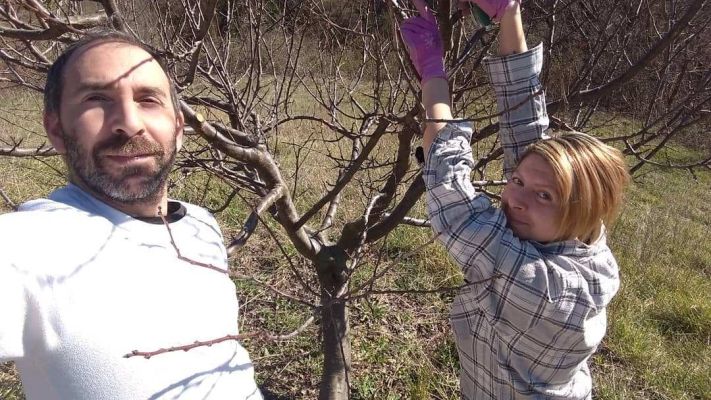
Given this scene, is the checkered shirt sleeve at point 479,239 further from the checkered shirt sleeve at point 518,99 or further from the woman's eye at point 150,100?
the woman's eye at point 150,100

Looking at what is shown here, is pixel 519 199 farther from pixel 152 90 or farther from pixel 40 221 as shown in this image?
pixel 40 221

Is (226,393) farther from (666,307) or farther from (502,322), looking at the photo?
(666,307)

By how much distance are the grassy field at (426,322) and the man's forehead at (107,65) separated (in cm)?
99

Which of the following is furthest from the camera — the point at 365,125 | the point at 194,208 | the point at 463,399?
the point at 365,125

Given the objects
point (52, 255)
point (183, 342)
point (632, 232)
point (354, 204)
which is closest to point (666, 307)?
point (632, 232)

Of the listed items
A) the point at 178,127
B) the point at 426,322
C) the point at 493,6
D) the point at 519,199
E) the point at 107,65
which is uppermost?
the point at 493,6

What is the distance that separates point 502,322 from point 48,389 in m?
0.96

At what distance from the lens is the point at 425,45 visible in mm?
1284

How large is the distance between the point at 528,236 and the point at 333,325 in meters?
0.94

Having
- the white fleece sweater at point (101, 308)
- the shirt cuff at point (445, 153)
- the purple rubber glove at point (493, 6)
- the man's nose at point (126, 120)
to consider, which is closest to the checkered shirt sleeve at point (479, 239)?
the shirt cuff at point (445, 153)

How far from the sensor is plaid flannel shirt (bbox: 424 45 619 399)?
1.16m

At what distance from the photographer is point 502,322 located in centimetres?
122

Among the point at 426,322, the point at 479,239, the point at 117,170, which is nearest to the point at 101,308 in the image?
the point at 117,170

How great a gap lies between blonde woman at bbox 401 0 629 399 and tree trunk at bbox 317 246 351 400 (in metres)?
0.78
